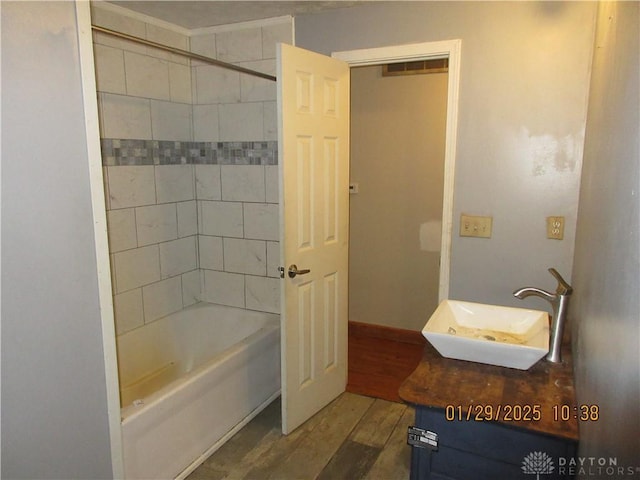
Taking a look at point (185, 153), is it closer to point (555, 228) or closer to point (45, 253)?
point (45, 253)

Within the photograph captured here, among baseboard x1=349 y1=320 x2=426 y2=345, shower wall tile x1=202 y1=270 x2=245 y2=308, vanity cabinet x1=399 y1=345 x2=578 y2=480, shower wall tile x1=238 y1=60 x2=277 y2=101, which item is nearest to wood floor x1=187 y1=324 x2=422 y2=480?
baseboard x1=349 y1=320 x2=426 y2=345

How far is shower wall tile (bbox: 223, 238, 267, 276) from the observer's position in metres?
3.07

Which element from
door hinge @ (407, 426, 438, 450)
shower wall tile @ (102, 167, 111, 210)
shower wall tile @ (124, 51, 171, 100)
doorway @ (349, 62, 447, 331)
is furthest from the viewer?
doorway @ (349, 62, 447, 331)

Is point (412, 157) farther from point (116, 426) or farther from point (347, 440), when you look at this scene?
point (116, 426)

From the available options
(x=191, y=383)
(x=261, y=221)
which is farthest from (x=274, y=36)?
(x=191, y=383)

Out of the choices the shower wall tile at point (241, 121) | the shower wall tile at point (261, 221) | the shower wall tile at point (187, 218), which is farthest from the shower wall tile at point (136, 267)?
the shower wall tile at point (241, 121)

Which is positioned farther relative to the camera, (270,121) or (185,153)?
(185,153)

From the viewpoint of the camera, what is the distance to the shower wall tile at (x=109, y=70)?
8.19 ft

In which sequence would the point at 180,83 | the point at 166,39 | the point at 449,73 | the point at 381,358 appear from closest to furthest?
the point at 449,73
the point at 166,39
the point at 180,83
the point at 381,358

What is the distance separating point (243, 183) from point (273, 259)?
0.53 metres

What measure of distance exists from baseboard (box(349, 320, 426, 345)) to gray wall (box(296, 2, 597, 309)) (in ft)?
4.25

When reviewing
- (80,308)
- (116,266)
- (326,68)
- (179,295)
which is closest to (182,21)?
(326,68)

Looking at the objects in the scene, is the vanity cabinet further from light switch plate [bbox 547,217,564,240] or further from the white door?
the white door

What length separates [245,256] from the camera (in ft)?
10.3
